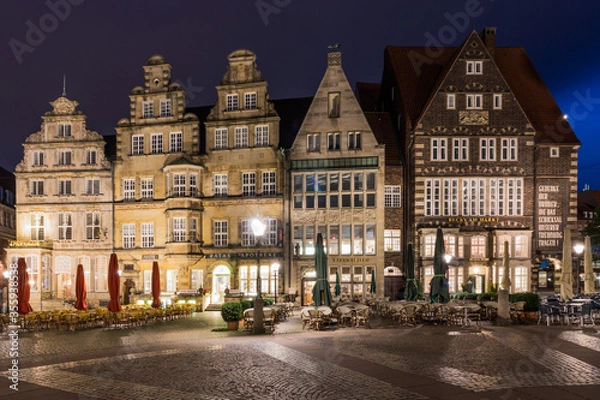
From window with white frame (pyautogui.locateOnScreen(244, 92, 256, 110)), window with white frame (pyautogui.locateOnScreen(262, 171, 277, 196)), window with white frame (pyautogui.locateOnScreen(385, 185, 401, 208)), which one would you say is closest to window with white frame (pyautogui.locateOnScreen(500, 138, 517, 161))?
window with white frame (pyautogui.locateOnScreen(385, 185, 401, 208))

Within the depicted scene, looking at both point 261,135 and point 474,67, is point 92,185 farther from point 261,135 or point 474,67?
point 474,67

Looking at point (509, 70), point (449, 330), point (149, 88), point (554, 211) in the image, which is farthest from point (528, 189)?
point (149, 88)

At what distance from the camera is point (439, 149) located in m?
39.9

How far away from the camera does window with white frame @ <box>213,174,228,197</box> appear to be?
4228 cm

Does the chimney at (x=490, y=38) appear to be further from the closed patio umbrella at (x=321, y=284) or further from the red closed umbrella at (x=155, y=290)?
the red closed umbrella at (x=155, y=290)

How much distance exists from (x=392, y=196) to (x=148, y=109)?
1928 cm

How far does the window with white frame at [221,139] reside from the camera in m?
42.2

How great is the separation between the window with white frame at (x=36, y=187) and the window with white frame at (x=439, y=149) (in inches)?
1151

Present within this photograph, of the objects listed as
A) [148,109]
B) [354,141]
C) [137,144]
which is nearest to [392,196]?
[354,141]

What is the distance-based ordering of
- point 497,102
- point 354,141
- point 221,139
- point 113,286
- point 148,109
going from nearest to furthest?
point 113,286 → point 497,102 → point 354,141 → point 221,139 → point 148,109

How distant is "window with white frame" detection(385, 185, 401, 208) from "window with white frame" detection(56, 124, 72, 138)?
24211mm

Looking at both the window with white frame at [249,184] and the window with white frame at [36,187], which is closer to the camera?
the window with white frame at [249,184]

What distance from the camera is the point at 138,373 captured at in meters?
13.9

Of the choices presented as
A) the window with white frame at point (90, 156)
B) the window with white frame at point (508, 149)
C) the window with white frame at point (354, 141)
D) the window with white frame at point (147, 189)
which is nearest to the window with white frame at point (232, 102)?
the window with white frame at point (147, 189)
